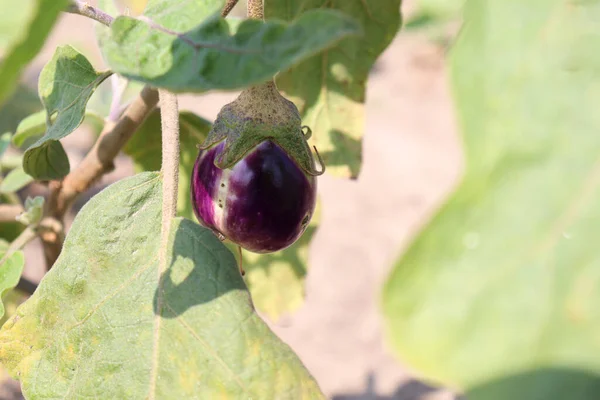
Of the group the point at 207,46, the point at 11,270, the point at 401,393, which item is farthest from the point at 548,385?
the point at 401,393

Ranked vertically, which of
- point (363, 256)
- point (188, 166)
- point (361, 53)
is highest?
point (361, 53)

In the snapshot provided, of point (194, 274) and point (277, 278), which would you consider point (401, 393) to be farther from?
point (194, 274)

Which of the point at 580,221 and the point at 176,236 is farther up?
the point at 580,221

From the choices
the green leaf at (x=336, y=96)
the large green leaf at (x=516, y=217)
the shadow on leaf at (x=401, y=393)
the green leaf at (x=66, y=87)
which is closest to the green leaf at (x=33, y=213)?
the green leaf at (x=66, y=87)

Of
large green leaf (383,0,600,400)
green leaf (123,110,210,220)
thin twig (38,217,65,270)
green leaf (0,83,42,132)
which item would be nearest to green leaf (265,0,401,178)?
green leaf (123,110,210,220)

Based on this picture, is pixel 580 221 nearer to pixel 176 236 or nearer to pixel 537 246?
pixel 537 246

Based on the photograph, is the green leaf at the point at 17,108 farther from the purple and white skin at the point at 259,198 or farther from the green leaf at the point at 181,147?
the purple and white skin at the point at 259,198

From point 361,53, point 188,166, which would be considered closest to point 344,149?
point 361,53
